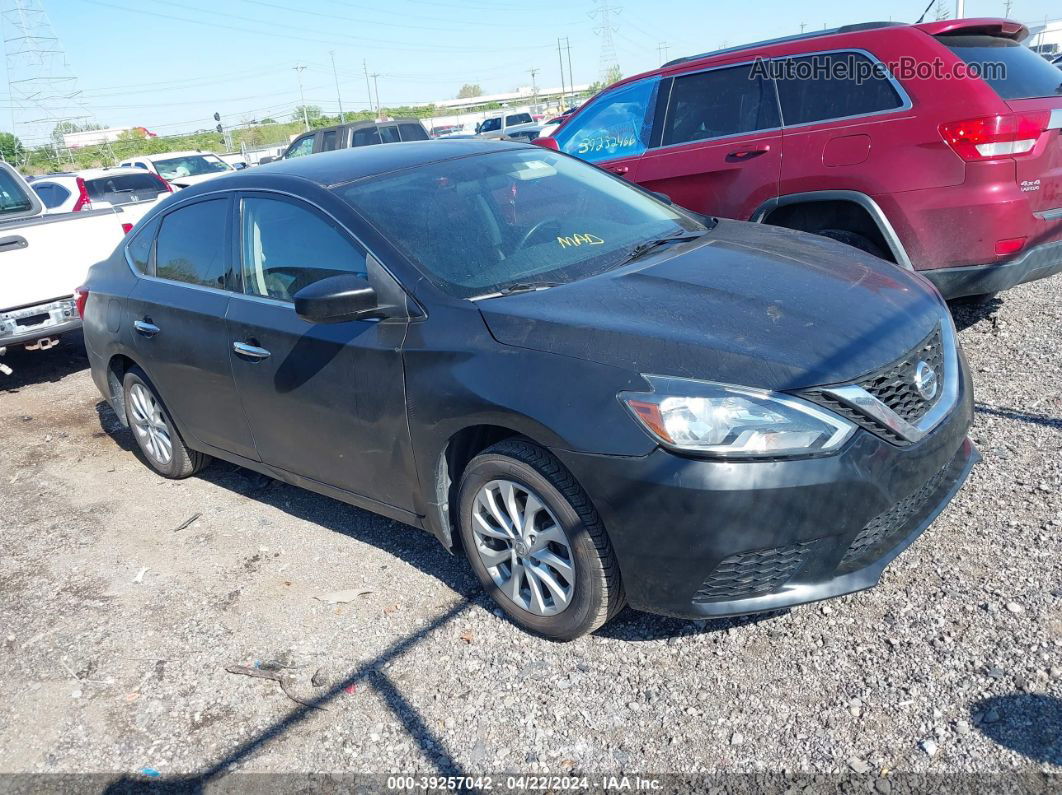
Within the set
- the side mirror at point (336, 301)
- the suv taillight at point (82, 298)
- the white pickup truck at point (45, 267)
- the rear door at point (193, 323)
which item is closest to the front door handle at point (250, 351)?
the rear door at point (193, 323)

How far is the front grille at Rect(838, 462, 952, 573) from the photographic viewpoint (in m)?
2.79

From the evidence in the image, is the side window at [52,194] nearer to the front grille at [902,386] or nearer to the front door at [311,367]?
the front door at [311,367]

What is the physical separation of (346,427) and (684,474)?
1591mm

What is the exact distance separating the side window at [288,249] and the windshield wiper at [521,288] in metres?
0.56

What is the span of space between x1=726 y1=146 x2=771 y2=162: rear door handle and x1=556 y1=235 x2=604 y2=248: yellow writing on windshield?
2250 mm

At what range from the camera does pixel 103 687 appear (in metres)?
3.31

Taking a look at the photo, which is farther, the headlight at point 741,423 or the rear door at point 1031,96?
the rear door at point 1031,96

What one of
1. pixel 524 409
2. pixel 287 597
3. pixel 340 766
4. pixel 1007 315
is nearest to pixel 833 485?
pixel 524 409

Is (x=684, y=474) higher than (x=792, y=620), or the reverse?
(x=684, y=474)

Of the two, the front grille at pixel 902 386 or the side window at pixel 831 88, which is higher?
the side window at pixel 831 88

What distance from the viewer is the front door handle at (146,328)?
15.1 ft

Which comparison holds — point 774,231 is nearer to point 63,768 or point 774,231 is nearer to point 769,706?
point 769,706

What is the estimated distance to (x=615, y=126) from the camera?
6.65 meters

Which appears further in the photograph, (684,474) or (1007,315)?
(1007,315)
